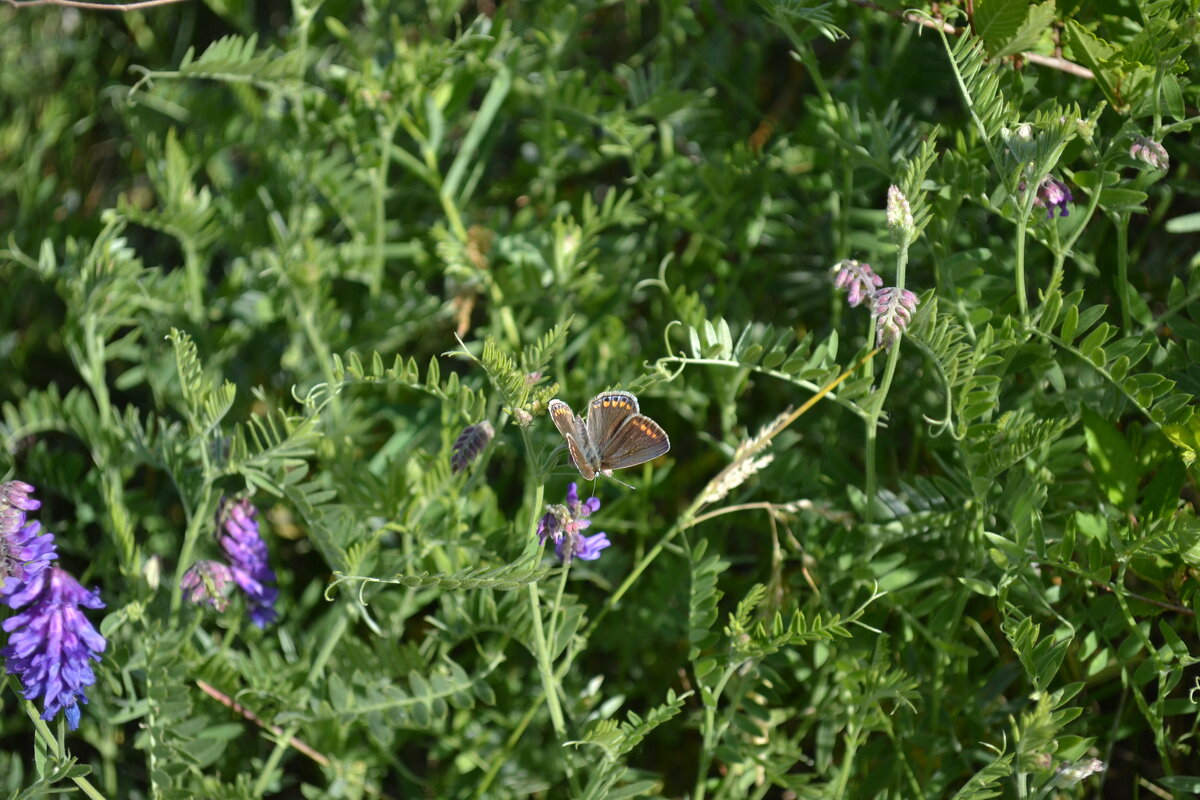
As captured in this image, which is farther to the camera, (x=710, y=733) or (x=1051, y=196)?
(x=710, y=733)

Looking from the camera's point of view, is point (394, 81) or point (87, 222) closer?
point (394, 81)

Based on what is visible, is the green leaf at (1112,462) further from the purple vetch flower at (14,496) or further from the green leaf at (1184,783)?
the purple vetch flower at (14,496)

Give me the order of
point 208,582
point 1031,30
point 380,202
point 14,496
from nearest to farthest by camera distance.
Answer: point 14,496
point 1031,30
point 208,582
point 380,202

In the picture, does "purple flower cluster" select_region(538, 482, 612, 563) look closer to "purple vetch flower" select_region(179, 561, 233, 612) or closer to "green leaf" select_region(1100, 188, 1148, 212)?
"purple vetch flower" select_region(179, 561, 233, 612)

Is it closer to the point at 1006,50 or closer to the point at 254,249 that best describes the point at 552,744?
the point at 254,249

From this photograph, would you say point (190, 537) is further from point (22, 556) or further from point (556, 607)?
point (556, 607)

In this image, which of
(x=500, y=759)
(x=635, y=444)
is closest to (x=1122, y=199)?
(x=635, y=444)

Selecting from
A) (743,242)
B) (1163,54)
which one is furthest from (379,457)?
(1163,54)
